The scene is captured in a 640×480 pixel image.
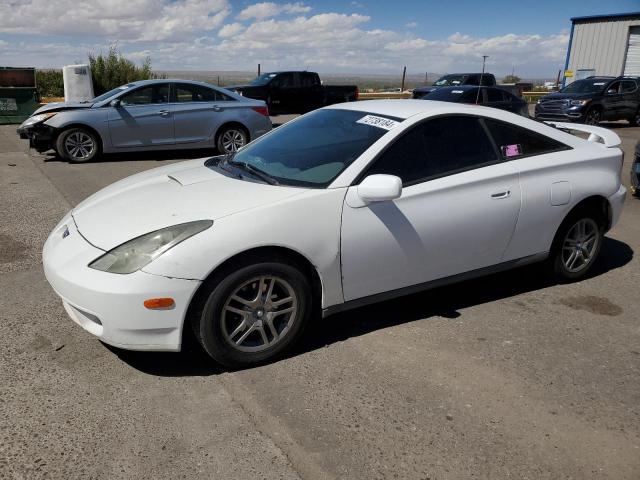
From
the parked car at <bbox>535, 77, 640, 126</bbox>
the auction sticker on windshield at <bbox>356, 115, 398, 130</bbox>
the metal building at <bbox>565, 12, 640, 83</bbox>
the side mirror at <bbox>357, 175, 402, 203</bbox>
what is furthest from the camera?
the metal building at <bbox>565, 12, 640, 83</bbox>

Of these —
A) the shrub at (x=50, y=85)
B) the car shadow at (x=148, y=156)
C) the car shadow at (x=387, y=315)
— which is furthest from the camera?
the shrub at (x=50, y=85)

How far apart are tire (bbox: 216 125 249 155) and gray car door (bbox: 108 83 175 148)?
3.17 feet

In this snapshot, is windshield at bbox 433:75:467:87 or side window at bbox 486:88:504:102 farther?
windshield at bbox 433:75:467:87

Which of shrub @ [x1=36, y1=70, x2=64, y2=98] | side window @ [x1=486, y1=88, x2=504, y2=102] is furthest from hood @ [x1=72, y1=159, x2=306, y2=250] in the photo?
shrub @ [x1=36, y1=70, x2=64, y2=98]

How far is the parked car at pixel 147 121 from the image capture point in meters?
10.1

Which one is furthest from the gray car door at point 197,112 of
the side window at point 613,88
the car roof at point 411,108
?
the side window at point 613,88

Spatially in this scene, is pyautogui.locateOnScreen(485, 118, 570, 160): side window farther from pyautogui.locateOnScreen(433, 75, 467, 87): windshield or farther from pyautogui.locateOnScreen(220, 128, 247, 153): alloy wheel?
pyautogui.locateOnScreen(433, 75, 467, 87): windshield

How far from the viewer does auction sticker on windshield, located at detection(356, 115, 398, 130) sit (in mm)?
3760

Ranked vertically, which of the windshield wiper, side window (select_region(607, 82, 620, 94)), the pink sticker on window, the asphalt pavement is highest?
side window (select_region(607, 82, 620, 94))

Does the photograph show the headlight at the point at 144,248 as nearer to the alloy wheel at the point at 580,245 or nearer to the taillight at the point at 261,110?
the alloy wheel at the point at 580,245

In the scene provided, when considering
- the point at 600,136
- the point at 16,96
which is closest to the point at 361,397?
the point at 600,136

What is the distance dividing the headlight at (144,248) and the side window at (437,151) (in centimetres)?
115

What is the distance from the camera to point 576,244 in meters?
4.61

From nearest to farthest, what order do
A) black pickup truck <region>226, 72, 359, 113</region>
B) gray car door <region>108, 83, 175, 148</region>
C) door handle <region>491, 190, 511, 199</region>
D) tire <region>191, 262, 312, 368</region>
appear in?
tire <region>191, 262, 312, 368</region>
door handle <region>491, 190, 511, 199</region>
gray car door <region>108, 83, 175, 148</region>
black pickup truck <region>226, 72, 359, 113</region>
